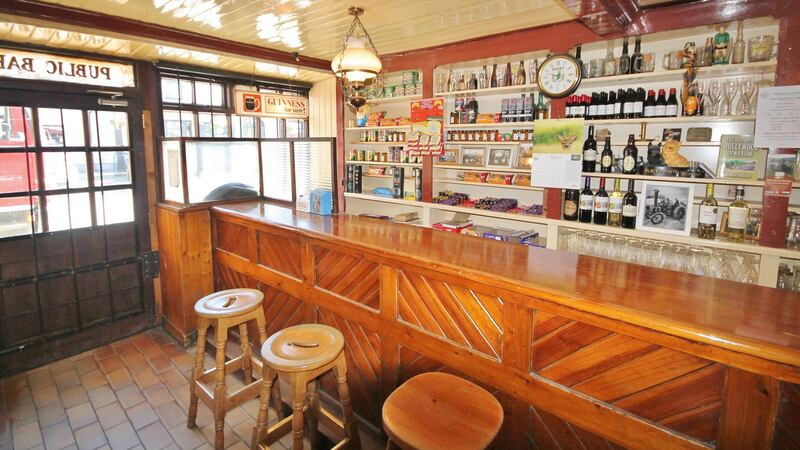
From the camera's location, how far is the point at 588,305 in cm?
148

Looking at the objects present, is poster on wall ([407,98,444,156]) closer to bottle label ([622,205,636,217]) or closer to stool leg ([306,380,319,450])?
bottle label ([622,205,636,217])

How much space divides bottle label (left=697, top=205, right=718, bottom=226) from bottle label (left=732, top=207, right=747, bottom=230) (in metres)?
0.08

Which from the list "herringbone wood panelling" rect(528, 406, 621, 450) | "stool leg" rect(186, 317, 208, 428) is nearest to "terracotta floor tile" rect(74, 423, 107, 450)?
"stool leg" rect(186, 317, 208, 428)

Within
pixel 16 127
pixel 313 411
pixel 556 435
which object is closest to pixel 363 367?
pixel 313 411

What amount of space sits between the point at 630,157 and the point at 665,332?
1.99 meters

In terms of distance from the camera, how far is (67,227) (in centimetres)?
354

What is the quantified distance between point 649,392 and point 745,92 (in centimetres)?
224

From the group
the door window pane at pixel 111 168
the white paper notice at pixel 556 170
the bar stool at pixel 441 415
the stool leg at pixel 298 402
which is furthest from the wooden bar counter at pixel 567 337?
the door window pane at pixel 111 168

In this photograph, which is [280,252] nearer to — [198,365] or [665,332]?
[198,365]

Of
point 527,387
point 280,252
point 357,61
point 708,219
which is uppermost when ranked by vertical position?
point 357,61

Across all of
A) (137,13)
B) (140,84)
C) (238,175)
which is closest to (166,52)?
(140,84)

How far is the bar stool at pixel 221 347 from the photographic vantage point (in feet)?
7.81

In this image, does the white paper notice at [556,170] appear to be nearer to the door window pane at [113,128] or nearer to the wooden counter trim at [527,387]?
the wooden counter trim at [527,387]

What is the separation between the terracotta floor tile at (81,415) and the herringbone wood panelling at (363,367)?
5.88 feet
